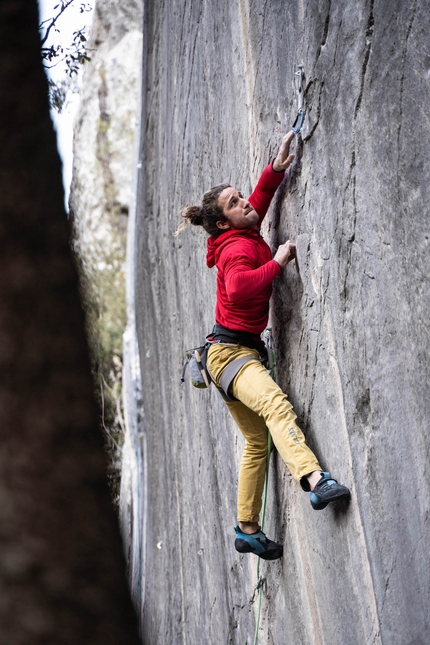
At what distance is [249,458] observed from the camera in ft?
13.4

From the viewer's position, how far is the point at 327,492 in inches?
127

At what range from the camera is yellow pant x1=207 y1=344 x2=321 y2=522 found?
11.4 ft

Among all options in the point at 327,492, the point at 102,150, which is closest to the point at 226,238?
the point at 327,492

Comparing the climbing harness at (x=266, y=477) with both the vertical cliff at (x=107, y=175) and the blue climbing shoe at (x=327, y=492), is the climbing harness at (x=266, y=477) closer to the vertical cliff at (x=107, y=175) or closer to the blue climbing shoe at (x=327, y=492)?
the blue climbing shoe at (x=327, y=492)

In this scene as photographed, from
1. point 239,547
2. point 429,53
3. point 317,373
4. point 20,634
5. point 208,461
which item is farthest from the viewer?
point 208,461

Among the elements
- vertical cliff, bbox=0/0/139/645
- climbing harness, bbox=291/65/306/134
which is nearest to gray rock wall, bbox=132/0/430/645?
climbing harness, bbox=291/65/306/134

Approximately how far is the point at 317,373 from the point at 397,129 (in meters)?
1.38

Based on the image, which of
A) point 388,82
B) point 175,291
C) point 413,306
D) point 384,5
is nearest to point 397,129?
point 388,82

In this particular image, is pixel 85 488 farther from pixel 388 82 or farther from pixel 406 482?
pixel 388 82

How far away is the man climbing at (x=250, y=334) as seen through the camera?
3590 mm

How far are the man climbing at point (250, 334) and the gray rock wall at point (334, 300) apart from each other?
14 centimetres

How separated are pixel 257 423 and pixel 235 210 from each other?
50.0 inches

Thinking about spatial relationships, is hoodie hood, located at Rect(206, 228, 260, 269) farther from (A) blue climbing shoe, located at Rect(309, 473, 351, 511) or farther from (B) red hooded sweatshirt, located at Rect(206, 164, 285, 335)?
(A) blue climbing shoe, located at Rect(309, 473, 351, 511)

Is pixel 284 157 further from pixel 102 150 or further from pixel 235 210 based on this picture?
pixel 102 150
